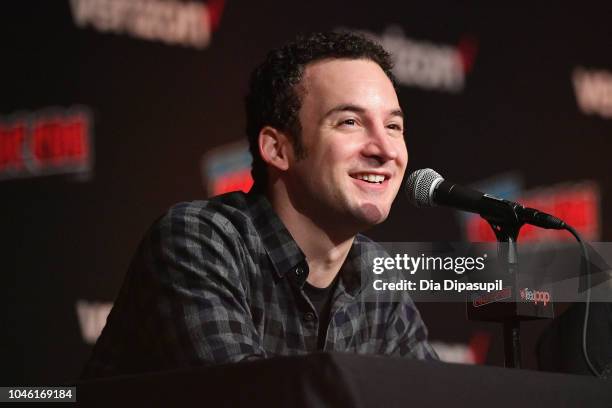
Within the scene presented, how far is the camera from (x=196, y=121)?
333cm

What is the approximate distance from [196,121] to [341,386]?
7.76ft

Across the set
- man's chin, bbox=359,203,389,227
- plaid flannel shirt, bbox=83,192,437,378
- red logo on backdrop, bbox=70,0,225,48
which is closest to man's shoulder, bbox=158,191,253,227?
plaid flannel shirt, bbox=83,192,437,378

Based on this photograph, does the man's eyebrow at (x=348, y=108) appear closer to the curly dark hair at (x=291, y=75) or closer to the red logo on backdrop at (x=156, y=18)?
the curly dark hair at (x=291, y=75)

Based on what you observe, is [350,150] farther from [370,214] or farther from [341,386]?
[341,386]

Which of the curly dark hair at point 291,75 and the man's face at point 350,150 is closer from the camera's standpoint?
the man's face at point 350,150

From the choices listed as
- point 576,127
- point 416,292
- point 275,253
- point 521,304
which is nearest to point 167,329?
point 275,253

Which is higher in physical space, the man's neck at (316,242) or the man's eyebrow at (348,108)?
the man's eyebrow at (348,108)

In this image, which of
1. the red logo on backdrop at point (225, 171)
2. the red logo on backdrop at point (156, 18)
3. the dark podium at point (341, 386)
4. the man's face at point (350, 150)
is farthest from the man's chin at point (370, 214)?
the red logo on backdrop at point (156, 18)

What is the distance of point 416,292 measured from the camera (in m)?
2.49

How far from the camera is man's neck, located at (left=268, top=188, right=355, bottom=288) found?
6.49ft

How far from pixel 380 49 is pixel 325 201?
1.35ft

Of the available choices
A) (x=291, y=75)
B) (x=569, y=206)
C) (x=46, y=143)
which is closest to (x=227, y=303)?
(x=291, y=75)

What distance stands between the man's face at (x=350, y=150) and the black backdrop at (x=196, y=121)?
50.7 inches

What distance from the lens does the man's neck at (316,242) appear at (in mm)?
1979
